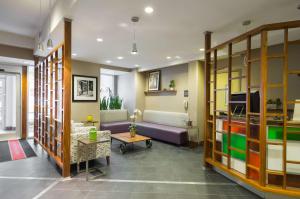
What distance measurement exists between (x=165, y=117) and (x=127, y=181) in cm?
398

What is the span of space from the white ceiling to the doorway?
2.25m

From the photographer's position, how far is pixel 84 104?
6621mm

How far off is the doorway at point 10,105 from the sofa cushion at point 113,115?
2.91 meters

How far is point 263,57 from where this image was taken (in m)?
2.57

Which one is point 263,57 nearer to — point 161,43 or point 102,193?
point 161,43

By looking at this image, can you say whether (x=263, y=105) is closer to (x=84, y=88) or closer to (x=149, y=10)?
(x=149, y=10)

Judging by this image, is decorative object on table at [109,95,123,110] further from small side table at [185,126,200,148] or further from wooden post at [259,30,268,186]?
wooden post at [259,30,268,186]

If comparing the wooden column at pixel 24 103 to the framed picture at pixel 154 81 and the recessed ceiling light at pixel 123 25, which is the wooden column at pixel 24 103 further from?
the recessed ceiling light at pixel 123 25

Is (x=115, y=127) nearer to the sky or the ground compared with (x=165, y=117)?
nearer to the ground

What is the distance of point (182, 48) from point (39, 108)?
455 cm

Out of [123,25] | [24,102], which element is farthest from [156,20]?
[24,102]

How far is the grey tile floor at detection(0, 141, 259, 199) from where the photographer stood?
2.75 m

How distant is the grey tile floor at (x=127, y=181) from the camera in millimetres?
2746

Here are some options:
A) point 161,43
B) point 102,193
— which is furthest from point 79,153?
point 161,43
